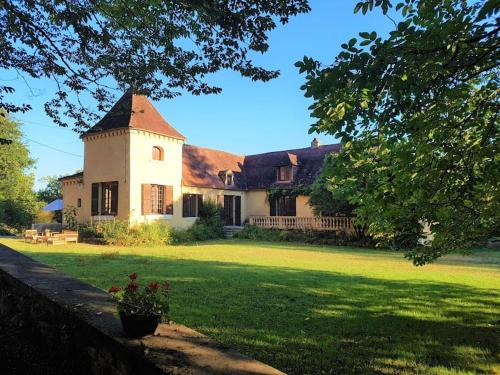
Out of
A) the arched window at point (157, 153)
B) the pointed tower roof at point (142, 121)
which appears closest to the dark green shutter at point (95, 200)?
the pointed tower roof at point (142, 121)

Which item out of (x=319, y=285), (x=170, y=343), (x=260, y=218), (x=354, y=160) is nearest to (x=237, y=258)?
(x=319, y=285)

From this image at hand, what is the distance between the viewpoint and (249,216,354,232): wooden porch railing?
82.2 feet

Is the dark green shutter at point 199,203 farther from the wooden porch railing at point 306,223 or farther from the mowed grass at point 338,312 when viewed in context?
the mowed grass at point 338,312

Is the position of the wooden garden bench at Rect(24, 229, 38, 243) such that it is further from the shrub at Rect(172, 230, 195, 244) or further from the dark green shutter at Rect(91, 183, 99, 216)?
the shrub at Rect(172, 230, 195, 244)

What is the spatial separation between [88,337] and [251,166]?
31.0 metres

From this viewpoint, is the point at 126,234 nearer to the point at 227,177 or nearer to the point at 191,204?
the point at 191,204

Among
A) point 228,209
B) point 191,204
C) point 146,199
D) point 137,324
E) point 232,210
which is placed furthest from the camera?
point 232,210

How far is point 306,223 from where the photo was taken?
1072 inches

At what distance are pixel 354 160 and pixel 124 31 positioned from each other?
4.24 m

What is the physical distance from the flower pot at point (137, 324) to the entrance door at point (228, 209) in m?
27.1

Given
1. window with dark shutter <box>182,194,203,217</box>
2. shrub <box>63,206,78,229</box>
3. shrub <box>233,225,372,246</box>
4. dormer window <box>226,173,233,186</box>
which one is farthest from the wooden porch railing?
shrub <box>63,206,78,229</box>

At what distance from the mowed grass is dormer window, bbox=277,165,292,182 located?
17823 millimetres

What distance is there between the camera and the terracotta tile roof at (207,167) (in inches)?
1118

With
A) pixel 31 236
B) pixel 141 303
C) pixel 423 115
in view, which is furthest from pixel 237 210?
pixel 141 303
